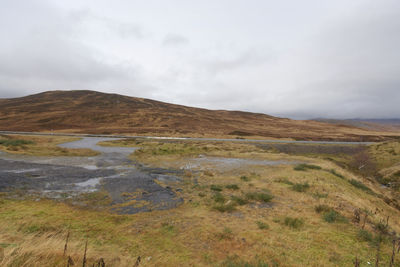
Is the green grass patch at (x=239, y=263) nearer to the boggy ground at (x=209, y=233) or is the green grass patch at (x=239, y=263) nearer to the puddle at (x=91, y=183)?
the boggy ground at (x=209, y=233)

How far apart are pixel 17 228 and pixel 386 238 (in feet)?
43.5

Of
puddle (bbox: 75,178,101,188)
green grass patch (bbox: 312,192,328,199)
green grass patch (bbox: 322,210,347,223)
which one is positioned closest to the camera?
green grass patch (bbox: 322,210,347,223)

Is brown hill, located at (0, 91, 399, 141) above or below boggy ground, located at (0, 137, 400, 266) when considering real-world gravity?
above

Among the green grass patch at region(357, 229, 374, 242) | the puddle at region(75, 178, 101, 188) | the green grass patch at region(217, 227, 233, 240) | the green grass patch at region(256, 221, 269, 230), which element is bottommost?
the puddle at region(75, 178, 101, 188)

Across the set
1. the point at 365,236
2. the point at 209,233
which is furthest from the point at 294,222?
the point at 209,233

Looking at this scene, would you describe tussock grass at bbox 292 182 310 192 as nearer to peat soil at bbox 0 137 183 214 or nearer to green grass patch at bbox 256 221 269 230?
green grass patch at bbox 256 221 269 230

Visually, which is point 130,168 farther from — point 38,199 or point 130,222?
point 130,222

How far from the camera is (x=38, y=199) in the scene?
392 inches

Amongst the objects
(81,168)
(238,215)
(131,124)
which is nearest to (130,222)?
(238,215)

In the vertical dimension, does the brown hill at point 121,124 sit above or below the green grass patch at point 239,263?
above

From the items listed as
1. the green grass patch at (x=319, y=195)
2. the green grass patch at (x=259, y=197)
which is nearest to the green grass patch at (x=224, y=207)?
the green grass patch at (x=259, y=197)

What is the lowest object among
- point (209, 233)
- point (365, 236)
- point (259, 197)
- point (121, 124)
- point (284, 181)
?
point (284, 181)

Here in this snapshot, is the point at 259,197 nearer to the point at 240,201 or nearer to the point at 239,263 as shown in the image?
the point at 240,201

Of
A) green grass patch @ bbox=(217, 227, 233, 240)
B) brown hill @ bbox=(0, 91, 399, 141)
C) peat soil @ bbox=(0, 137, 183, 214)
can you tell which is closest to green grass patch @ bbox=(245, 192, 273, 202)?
peat soil @ bbox=(0, 137, 183, 214)
